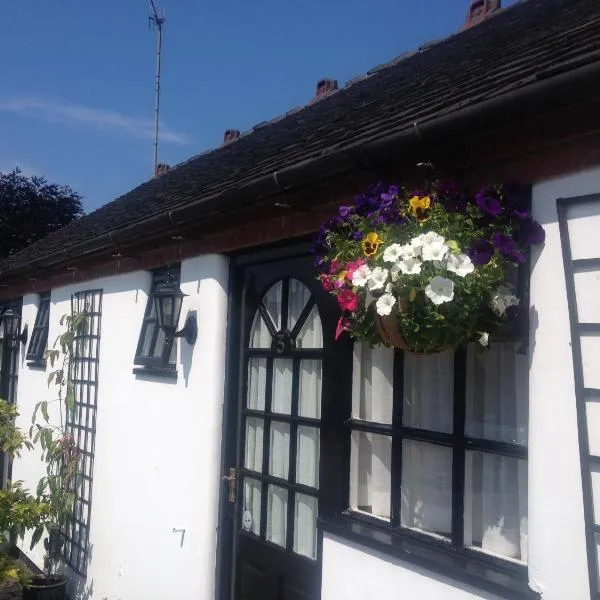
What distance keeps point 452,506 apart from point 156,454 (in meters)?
2.94

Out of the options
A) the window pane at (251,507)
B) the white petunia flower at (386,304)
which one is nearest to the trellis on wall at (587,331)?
the white petunia flower at (386,304)

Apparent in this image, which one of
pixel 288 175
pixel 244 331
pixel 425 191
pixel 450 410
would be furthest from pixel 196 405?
pixel 425 191

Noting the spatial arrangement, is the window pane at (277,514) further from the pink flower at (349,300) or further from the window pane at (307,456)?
the pink flower at (349,300)

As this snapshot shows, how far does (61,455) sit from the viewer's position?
6.73 metres

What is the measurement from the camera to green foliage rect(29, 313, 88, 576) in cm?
659

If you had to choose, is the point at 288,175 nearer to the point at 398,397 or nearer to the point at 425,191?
the point at 425,191

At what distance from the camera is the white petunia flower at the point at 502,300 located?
261 centimetres

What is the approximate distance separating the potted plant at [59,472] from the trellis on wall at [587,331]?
5229 mm

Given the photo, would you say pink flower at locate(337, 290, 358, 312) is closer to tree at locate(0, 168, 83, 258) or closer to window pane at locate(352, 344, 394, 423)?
window pane at locate(352, 344, 394, 423)

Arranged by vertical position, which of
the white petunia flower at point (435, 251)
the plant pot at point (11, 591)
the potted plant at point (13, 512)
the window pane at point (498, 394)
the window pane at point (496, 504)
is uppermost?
the white petunia flower at point (435, 251)

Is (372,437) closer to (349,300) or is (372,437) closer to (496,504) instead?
(496,504)

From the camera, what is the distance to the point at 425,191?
2.91 m

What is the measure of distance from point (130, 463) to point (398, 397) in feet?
10.4

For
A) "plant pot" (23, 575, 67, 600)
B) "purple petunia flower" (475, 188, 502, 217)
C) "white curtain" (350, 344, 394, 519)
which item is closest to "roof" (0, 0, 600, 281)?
"purple petunia flower" (475, 188, 502, 217)
